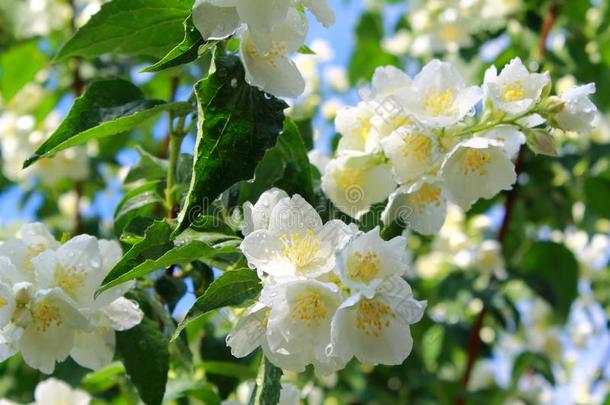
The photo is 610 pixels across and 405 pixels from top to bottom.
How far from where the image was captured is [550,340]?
12.5 ft

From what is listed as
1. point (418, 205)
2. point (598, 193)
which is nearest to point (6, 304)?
point (418, 205)

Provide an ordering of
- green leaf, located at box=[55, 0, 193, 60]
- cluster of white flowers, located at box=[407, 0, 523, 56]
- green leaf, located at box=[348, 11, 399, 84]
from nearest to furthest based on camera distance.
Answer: green leaf, located at box=[55, 0, 193, 60] < cluster of white flowers, located at box=[407, 0, 523, 56] < green leaf, located at box=[348, 11, 399, 84]

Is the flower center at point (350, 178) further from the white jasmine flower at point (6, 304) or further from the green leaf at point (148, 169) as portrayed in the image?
→ the white jasmine flower at point (6, 304)

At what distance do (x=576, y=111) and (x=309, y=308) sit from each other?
0.52 meters

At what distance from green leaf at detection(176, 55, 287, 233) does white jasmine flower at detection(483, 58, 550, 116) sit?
0.33 m

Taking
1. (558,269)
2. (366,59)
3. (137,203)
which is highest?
(137,203)

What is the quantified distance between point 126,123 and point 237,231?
246mm

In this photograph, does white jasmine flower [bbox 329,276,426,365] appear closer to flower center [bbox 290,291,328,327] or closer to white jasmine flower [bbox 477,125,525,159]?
flower center [bbox 290,291,328,327]

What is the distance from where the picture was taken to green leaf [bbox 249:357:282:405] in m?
1.24

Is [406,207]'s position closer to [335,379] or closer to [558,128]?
[558,128]

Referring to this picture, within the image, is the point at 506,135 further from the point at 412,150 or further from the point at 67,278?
the point at 67,278

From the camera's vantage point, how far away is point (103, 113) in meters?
1.40

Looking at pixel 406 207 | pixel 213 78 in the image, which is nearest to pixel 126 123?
pixel 213 78

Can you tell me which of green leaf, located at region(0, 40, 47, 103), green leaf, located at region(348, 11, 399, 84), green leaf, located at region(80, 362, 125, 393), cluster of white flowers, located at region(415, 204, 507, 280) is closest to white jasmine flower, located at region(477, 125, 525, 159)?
green leaf, located at region(80, 362, 125, 393)
